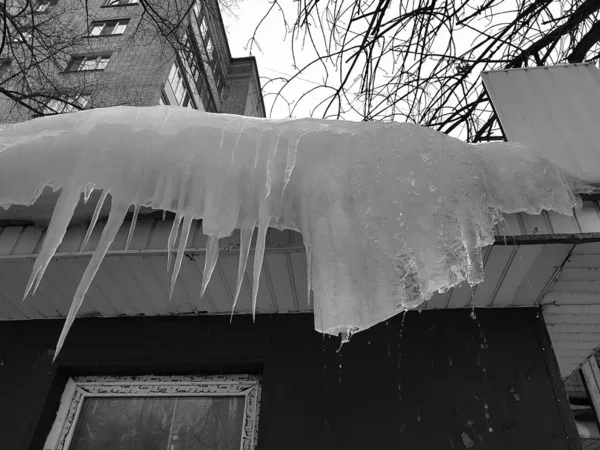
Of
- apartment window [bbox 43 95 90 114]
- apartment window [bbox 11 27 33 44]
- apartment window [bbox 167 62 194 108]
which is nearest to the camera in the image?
apartment window [bbox 11 27 33 44]

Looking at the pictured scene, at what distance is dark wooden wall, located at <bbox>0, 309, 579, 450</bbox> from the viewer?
2.15 m

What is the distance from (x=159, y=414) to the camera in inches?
95.0

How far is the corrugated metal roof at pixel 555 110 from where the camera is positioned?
2.10 m

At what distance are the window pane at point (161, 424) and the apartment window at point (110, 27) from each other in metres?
17.0

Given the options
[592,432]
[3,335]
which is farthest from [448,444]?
[592,432]

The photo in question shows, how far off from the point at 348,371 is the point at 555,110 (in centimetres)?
189

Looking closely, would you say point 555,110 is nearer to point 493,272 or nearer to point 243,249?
point 493,272

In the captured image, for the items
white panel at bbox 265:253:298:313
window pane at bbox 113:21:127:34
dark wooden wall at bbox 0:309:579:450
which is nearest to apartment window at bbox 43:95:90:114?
dark wooden wall at bbox 0:309:579:450


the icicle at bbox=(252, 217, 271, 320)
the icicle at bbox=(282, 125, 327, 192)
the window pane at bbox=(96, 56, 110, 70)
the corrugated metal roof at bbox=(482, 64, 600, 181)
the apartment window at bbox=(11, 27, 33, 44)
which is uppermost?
the window pane at bbox=(96, 56, 110, 70)

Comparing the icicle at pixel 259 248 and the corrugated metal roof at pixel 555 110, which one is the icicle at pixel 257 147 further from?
the corrugated metal roof at pixel 555 110

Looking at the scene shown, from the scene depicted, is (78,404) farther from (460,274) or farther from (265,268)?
(460,274)

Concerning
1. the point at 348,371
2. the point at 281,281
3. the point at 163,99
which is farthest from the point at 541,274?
the point at 163,99

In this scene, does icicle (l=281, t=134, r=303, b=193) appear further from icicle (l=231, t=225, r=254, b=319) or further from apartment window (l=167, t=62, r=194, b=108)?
apartment window (l=167, t=62, r=194, b=108)

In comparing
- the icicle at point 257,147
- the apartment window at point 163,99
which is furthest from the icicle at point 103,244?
the apartment window at point 163,99
